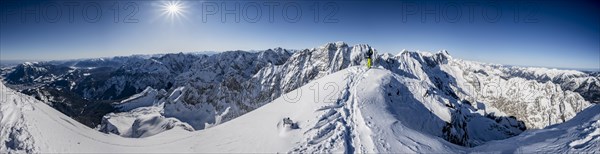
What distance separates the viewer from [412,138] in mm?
17297

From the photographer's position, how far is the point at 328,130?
17.6m

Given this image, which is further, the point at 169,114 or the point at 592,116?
the point at 169,114

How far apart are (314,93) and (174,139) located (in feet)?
37.8

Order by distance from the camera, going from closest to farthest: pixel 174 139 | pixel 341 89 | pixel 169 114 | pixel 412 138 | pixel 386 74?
pixel 412 138 → pixel 174 139 → pixel 341 89 → pixel 386 74 → pixel 169 114

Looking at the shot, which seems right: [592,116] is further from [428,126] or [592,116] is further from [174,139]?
[174,139]

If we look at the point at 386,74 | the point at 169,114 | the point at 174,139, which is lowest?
the point at 169,114

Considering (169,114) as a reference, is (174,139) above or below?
above

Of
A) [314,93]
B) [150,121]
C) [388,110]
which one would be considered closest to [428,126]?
[388,110]

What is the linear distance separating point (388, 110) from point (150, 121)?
125 m

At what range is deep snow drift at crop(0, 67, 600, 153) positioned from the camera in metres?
16.2

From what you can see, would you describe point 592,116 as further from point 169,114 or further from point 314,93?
point 169,114

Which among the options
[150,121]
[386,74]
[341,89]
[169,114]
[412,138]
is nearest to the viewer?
[412,138]

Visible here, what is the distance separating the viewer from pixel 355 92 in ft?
73.1

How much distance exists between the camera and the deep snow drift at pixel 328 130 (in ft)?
53.1
